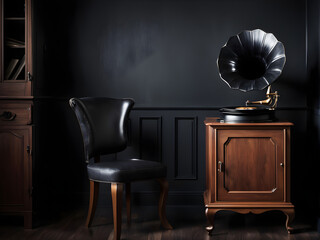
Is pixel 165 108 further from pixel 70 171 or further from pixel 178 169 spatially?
pixel 70 171

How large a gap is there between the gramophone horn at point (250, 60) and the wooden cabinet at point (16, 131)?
1383 mm

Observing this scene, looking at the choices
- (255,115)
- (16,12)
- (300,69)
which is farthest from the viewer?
(300,69)

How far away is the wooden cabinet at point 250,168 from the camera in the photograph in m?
2.57

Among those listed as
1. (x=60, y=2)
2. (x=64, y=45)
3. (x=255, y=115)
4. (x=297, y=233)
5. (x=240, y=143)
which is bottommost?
(x=297, y=233)

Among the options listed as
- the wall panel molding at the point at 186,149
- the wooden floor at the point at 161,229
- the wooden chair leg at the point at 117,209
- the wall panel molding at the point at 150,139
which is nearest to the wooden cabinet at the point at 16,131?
the wooden floor at the point at 161,229

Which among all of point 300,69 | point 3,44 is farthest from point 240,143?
point 3,44

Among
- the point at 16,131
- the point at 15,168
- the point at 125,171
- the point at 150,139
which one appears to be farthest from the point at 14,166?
the point at 150,139

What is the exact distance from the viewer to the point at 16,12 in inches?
110

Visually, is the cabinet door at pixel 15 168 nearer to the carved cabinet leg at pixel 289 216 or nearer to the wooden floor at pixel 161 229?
the wooden floor at pixel 161 229

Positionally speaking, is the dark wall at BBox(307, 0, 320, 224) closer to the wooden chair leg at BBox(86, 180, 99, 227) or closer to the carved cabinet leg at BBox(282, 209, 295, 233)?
the carved cabinet leg at BBox(282, 209, 295, 233)

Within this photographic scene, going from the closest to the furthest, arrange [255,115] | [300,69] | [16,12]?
[255,115]
[16,12]
[300,69]

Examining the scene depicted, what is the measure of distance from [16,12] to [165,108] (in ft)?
4.40

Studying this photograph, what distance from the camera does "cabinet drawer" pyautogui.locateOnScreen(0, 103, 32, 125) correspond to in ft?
8.71

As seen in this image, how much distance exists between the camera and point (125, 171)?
2.46 metres
